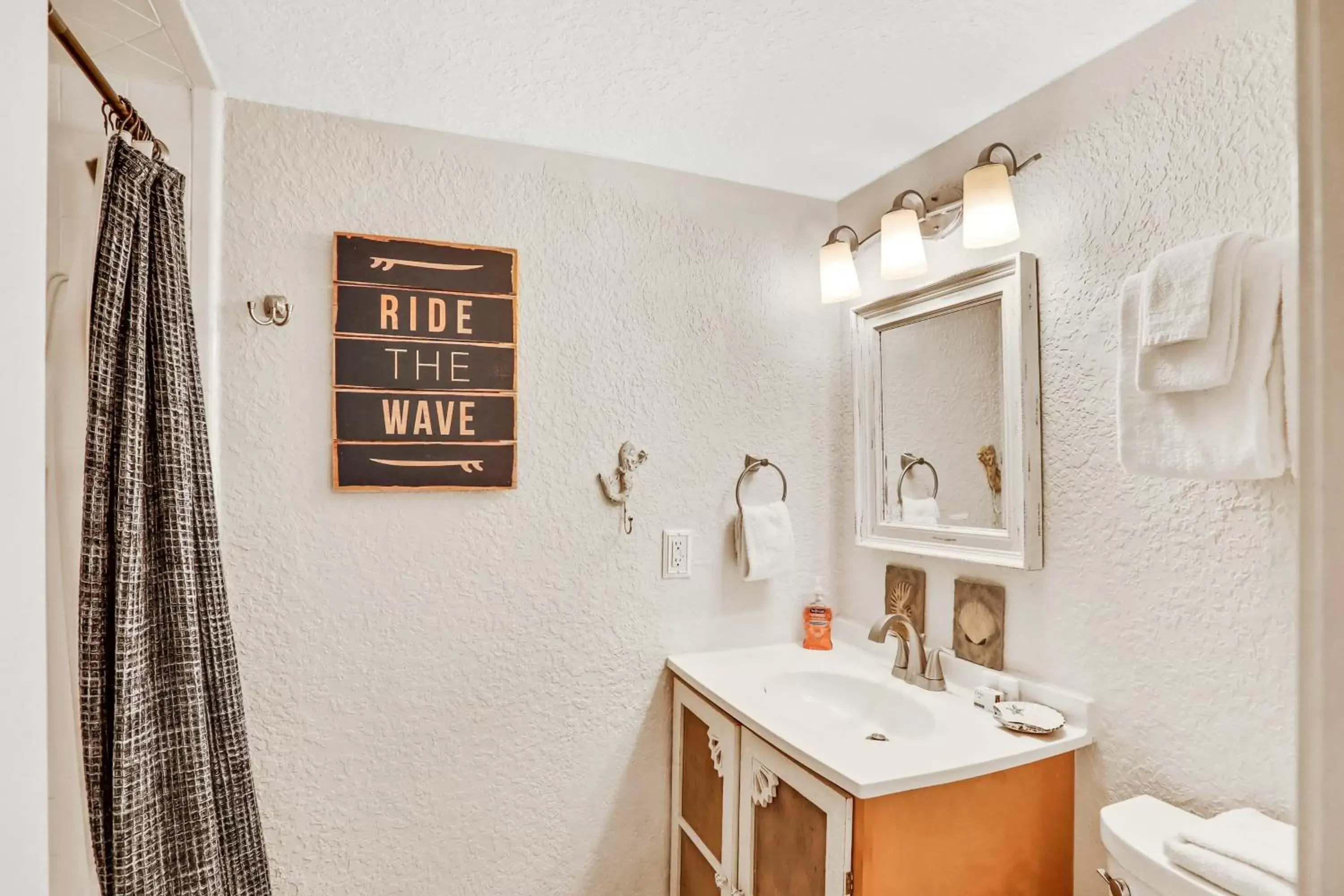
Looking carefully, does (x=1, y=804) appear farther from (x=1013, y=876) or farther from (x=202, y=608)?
(x=1013, y=876)

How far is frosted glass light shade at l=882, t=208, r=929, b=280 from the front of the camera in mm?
1753

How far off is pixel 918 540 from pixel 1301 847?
5.11 feet

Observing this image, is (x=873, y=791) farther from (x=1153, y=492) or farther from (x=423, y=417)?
(x=423, y=417)

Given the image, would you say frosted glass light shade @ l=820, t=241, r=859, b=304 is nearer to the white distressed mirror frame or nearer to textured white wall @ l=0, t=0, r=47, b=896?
the white distressed mirror frame

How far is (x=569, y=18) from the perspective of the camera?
134 centimetres

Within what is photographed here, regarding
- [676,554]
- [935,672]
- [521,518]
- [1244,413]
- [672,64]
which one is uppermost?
[672,64]

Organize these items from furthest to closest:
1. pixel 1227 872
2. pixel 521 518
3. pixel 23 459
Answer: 1. pixel 521 518
2. pixel 1227 872
3. pixel 23 459

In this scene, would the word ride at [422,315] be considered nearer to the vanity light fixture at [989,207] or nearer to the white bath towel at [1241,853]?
the vanity light fixture at [989,207]

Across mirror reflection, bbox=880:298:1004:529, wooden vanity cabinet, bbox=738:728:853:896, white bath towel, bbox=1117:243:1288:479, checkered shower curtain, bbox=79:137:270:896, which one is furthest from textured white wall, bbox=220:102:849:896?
white bath towel, bbox=1117:243:1288:479

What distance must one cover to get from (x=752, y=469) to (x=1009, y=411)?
72cm

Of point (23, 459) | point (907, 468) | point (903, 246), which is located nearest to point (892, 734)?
point (907, 468)

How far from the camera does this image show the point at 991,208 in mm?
1520

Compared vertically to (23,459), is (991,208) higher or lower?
higher

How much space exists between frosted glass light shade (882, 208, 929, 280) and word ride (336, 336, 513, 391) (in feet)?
3.23
